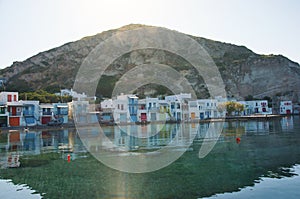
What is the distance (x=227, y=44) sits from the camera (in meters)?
138

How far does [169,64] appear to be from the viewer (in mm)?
110500

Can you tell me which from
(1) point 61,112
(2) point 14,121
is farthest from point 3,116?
(1) point 61,112

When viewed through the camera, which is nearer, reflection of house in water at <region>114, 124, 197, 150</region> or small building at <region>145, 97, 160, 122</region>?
reflection of house in water at <region>114, 124, 197, 150</region>

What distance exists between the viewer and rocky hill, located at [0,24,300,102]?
8944 centimetres

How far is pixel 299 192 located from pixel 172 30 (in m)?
139

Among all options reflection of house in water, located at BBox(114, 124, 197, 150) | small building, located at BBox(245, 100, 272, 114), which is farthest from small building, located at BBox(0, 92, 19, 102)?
small building, located at BBox(245, 100, 272, 114)

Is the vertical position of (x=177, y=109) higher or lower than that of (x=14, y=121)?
higher

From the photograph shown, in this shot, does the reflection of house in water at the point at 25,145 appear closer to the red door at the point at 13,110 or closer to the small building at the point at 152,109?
the red door at the point at 13,110

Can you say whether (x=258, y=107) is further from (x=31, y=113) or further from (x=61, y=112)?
(x=31, y=113)

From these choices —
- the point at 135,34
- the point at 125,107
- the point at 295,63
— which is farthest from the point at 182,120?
the point at 135,34

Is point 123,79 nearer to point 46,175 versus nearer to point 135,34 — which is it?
point 135,34

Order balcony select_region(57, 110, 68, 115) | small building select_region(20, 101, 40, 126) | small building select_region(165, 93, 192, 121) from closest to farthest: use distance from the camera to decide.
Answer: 1. small building select_region(20, 101, 40, 126)
2. balcony select_region(57, 110, 68, 115)
3. small building select_region(165, 93, 192, 121)

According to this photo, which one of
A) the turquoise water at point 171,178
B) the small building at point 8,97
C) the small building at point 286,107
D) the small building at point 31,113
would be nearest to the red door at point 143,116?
the small building at point 31,113

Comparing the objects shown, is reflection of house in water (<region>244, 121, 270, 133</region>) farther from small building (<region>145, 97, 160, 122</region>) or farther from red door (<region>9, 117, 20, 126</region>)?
red door (<region>9, 117, 20, 126</region>)
